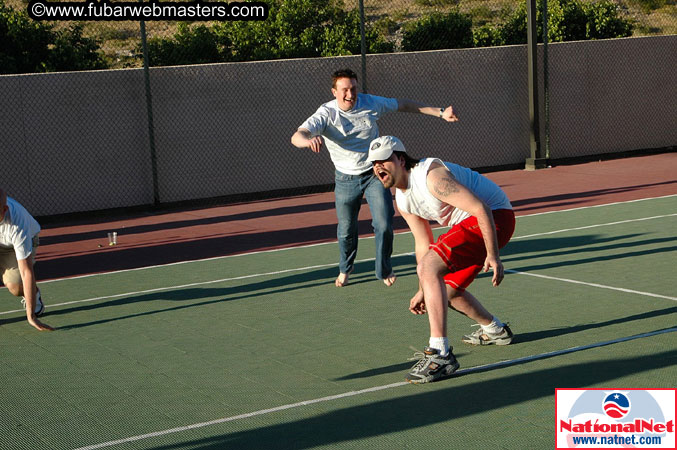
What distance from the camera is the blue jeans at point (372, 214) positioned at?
8656 millimetres

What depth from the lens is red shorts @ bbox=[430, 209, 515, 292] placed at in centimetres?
608

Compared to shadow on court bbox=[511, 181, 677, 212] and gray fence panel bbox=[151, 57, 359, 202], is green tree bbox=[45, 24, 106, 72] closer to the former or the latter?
gray fence panel bbox=[151, 57, 359, 202]

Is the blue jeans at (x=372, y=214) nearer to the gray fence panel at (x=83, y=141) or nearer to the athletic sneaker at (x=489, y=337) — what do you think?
the athletic sneaker at (x=489, y=337)

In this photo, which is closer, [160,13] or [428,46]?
[160,13]

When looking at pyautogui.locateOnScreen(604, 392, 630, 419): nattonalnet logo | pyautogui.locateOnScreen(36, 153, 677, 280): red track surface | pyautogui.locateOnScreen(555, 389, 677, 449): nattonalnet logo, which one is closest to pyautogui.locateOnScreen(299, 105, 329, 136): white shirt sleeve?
pyautogui.locateOnScreen(36, 153, 677, 280): red track surface

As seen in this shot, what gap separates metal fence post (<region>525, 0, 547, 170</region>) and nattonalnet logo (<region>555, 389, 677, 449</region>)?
43.7ft

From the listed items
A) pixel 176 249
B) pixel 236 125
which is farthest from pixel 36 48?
pixel 176 249

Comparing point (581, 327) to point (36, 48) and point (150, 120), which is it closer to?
point (150, 120)

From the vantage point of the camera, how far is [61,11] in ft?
59.9

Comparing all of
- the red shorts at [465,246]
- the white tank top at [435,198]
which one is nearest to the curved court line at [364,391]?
the red shorts at [465,246]

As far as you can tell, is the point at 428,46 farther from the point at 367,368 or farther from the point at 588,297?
the point at 367,368

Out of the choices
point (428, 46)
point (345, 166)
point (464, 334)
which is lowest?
point (464, 334)

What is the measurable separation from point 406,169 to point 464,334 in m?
1.68

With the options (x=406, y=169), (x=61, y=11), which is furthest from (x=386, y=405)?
(x=61, y=11)
